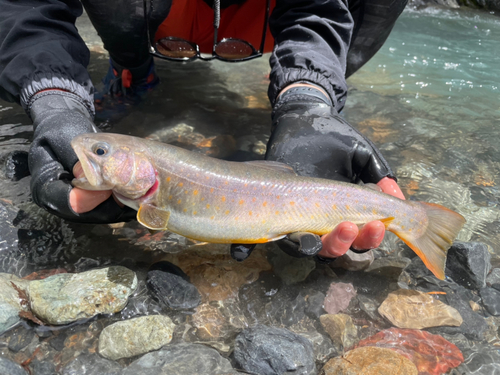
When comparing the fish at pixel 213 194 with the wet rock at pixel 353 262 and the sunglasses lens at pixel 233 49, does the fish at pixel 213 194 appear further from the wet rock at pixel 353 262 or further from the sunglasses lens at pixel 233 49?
the sunglasses lens at pixel 233 49

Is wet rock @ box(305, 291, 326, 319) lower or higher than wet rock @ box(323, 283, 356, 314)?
lower

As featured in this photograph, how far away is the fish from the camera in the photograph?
235 cm

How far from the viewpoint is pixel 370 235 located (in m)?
2.46

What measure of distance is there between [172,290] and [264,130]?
2810 millimetres

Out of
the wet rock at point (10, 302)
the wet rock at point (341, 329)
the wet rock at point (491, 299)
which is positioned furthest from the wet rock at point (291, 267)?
the wet rock at point (10, 302)

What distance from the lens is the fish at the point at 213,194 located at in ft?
7.70

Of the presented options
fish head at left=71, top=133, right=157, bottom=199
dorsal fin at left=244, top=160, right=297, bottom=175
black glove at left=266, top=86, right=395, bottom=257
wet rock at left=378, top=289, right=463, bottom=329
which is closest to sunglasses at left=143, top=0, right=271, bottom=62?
black glove at left=266, top=86, right=395, bottom=257

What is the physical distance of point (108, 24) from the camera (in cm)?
418

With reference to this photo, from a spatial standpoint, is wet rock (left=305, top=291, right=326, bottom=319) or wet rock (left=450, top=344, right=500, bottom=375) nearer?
wet rock (left=450, top=344, right=500, bottom=375)

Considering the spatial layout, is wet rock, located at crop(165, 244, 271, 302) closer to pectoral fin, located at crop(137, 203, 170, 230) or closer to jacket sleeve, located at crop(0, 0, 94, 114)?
pectoral fin, located at crop(137, 203, 170, 230)

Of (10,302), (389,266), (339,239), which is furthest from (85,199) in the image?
(389,266)

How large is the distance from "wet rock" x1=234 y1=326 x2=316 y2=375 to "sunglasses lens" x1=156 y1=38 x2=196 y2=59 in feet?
12.1

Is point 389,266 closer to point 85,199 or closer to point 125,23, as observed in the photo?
point 85,199

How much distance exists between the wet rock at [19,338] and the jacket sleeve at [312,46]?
2901mm
